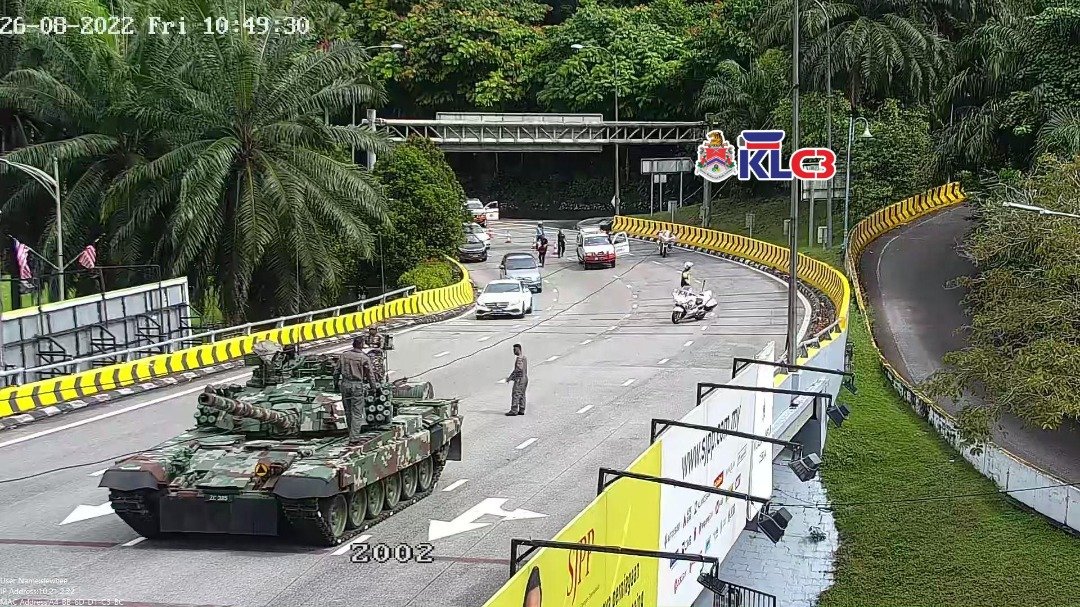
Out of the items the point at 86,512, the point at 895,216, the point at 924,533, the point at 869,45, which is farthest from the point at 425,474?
the point at 895,216

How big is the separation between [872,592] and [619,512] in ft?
45.3

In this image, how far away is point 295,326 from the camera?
36062 millimetres

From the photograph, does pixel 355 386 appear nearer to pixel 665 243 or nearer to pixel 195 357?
pixel 195 357

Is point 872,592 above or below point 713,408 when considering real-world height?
below

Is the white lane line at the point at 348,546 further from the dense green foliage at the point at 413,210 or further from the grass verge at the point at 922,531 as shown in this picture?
the dense green foliage at the point at 413,210

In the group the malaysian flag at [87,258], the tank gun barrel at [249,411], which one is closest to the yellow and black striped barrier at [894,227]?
the tank gun barrel at [249,411]

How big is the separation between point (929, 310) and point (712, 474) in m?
26.9

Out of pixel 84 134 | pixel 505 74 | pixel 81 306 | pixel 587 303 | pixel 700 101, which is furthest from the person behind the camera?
pixel 505 74

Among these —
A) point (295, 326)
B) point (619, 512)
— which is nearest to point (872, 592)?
point (619, 512)

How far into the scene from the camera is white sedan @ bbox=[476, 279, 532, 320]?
142 ft

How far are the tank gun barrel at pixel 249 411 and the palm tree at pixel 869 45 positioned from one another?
4250 cm

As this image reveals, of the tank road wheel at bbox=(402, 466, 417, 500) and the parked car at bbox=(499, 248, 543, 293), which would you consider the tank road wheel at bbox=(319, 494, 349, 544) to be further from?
the parked car at bbox=(499, 248, 543, 293)

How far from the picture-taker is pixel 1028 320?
2917 centimetres

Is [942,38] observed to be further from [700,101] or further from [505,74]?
[505,74]
